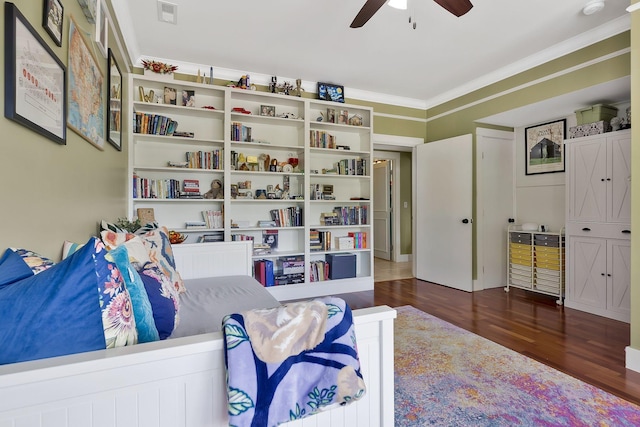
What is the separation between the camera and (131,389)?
69 cm

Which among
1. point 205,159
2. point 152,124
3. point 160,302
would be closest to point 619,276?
point 160,302

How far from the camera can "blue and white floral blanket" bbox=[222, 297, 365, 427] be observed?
2.37 feet

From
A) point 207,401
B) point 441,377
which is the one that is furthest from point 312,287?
point 207,401

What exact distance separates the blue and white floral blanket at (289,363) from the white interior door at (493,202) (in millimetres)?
3866

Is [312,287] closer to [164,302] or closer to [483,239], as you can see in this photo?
[483,239]

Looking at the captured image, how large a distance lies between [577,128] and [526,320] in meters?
2.05

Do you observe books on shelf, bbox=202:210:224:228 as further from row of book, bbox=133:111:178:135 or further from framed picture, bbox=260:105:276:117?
framed picture, bbox=260:105:276:117

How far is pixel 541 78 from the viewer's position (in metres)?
3.31

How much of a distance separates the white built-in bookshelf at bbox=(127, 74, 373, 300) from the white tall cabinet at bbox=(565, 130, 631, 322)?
2152mm

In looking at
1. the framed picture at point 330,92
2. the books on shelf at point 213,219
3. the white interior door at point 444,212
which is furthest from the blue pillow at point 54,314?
the white interior door at point 444,212

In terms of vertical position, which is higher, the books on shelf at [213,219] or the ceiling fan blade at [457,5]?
the ceiling fan blade at [457,5]

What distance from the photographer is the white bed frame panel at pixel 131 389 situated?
62 cm

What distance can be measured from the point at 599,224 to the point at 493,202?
1249 mm

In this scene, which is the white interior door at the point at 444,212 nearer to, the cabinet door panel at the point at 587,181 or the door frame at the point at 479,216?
the door frame at the point at 479,216
